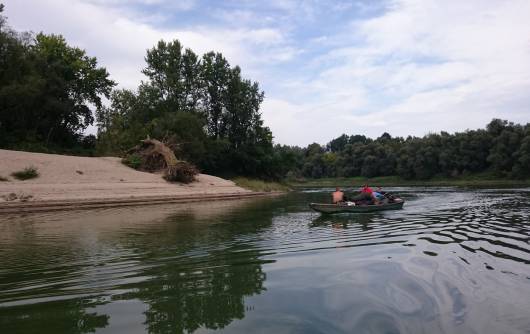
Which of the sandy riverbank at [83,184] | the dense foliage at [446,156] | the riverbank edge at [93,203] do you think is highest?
the dense foliage at [446,156]

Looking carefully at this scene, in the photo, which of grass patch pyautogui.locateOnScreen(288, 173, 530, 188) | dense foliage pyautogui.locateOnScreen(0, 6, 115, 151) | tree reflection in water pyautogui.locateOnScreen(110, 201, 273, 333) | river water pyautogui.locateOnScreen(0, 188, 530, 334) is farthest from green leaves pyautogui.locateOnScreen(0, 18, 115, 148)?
grass patch pyautogui.locateOnScreen(288, 173, 530, 188)

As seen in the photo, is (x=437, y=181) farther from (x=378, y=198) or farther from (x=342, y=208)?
(x=342, y=208)

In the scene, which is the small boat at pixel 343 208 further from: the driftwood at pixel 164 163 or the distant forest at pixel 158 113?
the distant forest at pixel 158 113

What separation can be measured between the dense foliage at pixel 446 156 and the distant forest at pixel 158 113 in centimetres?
32

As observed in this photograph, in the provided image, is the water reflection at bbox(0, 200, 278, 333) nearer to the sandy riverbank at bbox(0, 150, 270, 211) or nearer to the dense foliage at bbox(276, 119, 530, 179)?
the sandy riverbank at bbox(0, 150, 270, 211)

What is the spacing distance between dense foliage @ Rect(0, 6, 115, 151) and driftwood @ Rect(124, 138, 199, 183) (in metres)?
9.68

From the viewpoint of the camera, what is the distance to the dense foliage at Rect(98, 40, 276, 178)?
53.5m

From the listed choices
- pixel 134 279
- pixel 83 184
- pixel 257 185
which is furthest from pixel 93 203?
pixel 257 185

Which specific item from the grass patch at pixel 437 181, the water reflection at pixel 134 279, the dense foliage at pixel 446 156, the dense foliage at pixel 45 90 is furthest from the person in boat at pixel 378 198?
the grass patch at pixel 437 181

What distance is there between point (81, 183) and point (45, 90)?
1921 cm

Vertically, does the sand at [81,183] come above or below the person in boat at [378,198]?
above

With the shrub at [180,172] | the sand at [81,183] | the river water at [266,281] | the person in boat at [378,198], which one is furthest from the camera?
the shrub at [180,172]

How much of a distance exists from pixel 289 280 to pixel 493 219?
593 inches

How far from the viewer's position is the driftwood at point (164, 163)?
135 feet
